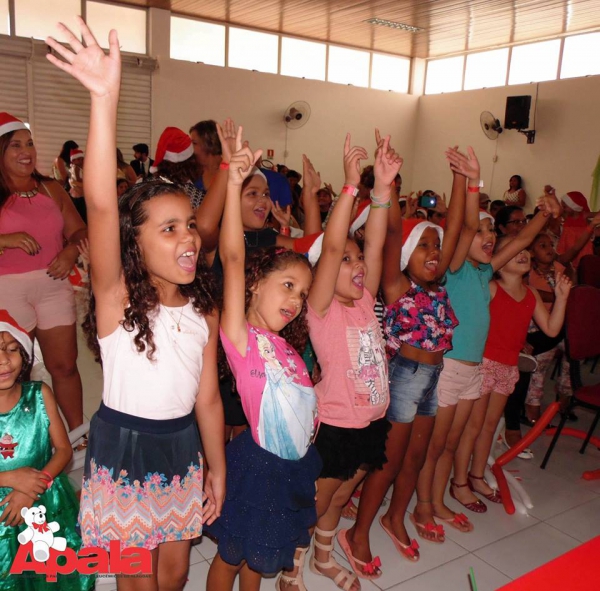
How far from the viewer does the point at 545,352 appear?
378 centimetres

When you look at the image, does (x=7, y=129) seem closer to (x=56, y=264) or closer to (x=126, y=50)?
(x=56, y=264)

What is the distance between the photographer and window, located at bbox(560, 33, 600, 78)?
998 centimetres

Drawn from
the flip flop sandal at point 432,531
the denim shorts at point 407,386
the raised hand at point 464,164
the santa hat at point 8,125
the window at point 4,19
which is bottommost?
the flip flop sandal at point 432,531

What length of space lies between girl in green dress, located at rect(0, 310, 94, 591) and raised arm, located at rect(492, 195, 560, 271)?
83.9 inches

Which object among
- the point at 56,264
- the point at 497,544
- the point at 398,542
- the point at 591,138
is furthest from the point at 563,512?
the point at 591,138

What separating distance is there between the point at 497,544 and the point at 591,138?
9256 mm

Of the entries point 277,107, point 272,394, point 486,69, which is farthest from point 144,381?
point 486,69

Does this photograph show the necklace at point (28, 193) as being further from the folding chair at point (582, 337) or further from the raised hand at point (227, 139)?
the folding chair at point (582, 337)

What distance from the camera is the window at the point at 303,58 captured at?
37.6 feet

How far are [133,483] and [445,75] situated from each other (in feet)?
42.7

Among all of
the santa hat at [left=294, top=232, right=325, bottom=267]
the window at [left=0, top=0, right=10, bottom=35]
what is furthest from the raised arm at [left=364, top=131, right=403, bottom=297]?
the window at [left=0, top=0, right=10, bottom=35]

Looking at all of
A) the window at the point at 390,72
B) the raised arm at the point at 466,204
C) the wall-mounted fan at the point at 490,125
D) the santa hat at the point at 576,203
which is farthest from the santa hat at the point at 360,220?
the window at the point at 390,72

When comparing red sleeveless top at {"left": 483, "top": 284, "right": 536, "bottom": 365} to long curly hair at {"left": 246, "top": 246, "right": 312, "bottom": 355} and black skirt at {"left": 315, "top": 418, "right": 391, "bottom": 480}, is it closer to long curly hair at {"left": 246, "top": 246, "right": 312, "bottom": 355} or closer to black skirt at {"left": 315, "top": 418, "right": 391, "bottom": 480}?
black skirt at {"left": 315, "top": 418, "right": 391, "bottom": 480}

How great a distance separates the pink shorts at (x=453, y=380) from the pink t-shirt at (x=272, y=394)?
1.06m
